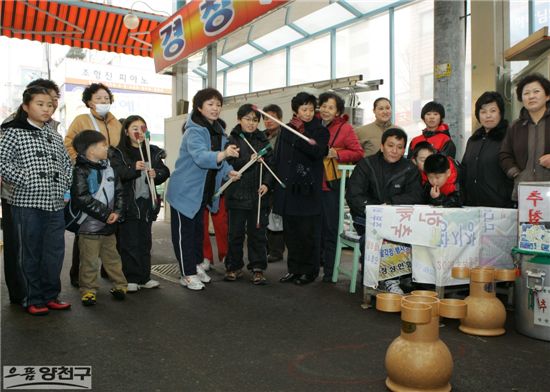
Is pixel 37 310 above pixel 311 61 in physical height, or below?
below

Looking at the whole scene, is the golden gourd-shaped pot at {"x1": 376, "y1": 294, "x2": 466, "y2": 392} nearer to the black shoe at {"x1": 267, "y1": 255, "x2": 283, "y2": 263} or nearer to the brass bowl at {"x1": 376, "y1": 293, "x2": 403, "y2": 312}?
the brass bowl at {"x1": 376, "y1": 293, "x2": 403, "y2": 312}

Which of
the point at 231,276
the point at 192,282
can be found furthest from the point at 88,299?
the point at 231,276

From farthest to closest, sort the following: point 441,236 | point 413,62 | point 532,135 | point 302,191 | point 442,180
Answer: point 413,62
point 302,191
point 442,180
point 532,135
point 441,236

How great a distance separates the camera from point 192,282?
3547mm

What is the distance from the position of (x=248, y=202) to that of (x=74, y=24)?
19.8 feet

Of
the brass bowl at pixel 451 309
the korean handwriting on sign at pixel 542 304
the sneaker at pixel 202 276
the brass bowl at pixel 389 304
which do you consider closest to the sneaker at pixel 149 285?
the sneaker at pixel 202 276

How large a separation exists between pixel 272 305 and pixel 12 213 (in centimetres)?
172

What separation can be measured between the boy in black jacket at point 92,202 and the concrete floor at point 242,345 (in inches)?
7.6

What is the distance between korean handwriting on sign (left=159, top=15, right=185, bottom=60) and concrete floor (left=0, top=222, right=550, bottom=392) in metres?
5.19

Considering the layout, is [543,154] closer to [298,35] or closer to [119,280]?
[119,280]

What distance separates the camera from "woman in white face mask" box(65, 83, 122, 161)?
3.52 meters

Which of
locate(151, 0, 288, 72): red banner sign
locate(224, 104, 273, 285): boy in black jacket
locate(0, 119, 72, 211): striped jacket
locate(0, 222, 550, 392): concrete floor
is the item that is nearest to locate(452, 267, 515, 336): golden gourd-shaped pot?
locate(0, 222, 550, 392): concrete floor

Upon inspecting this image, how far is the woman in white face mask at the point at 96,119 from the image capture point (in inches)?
138

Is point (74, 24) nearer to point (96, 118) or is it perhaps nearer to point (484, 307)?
point (96, 118)
